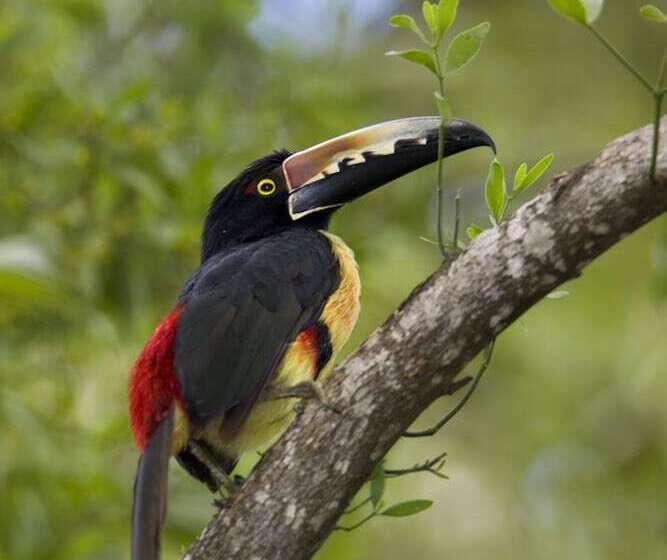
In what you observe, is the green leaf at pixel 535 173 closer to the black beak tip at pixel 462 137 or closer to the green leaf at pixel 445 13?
the green leaf at pixel 445 13

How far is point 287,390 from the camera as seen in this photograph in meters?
3.25

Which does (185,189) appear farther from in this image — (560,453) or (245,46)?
(560,453)

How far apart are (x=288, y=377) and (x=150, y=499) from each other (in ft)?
1.57

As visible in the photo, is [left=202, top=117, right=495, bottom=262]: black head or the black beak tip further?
[left=202, top=117, right=495, bottom=262]: black head

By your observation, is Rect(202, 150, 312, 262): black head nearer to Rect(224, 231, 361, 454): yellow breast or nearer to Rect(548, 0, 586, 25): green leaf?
Rect(224, 231, 361, 454): yellow breast

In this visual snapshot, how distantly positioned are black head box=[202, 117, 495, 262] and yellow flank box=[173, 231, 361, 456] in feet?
0.71

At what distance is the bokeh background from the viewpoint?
4727mm

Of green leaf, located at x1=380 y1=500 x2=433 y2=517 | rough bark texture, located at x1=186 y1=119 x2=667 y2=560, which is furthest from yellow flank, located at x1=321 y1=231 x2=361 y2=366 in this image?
rough bark texture, located at x1=186 y1=119 x2=667 y2=560

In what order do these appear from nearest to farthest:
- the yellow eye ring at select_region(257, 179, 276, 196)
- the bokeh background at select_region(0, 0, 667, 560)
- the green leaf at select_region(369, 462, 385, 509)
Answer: the green leaf at select_region(369, 462, 385, 509) < the yellow eye ring at select_region(257, 179, 276, 196) < the bokeh background at select_region(0, 0, 667, 560)

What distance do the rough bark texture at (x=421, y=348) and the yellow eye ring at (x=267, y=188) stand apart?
1.19m

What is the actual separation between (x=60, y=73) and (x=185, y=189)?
Result: 55 centimetres

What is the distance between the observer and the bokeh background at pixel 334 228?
4727mm

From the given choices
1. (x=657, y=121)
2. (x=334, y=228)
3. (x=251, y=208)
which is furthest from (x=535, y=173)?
(x=334, y=228)

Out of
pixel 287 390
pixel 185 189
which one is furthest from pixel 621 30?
pixel 287 390
